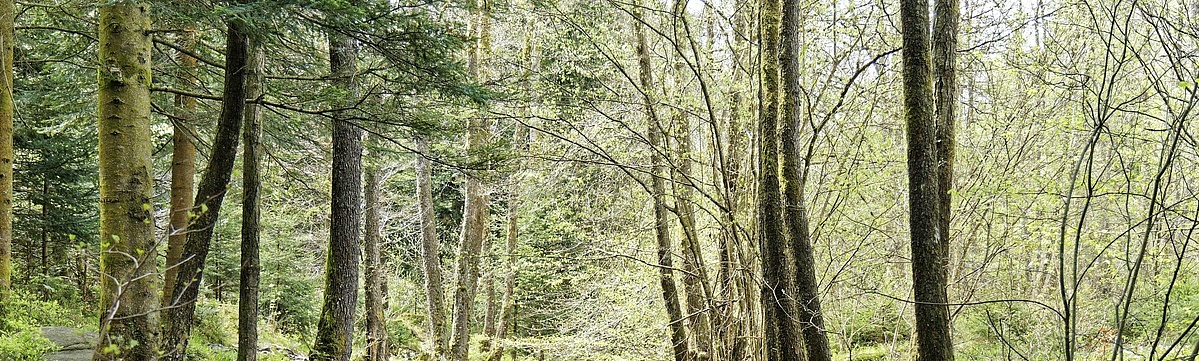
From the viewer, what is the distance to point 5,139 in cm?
461

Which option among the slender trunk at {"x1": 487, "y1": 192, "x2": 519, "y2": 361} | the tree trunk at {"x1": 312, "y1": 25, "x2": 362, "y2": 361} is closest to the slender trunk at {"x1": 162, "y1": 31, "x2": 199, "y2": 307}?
the tree trunk at {"x1": 312, "y1": 25, "x2": 362, "y2": 361}

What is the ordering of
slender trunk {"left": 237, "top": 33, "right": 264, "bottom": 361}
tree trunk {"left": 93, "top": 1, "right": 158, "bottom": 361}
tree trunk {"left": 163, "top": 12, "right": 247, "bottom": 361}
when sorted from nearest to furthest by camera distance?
tree trunk {"left": 93, "top": 1, "right": 158, "bottom": 361} → tree trunk {"left": 163, "top": 12, "right": 247, "bottom": 361} → slender trunk {"left": 237, "top": 33, "right": 264, "bottom": 361}

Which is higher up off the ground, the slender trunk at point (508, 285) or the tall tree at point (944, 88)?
the tall tree at point (944, 88)

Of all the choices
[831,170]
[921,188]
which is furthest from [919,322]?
[831,170]

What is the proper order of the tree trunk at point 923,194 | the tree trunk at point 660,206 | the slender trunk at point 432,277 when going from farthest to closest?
the slender trunk at point 432,277
the tree trunk at point 660,206
the tree trunk at point 923,194

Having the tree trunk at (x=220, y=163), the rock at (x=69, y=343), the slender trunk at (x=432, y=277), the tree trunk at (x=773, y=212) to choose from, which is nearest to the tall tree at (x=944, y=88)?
the tree trunk at (x=773, y=212)

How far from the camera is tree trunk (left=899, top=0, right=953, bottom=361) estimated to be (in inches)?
135

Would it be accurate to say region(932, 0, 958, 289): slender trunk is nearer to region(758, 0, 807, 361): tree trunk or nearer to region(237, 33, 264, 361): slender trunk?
region(758, 0, 807, 361): tree trunk

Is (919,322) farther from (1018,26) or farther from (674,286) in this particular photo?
(674,286)

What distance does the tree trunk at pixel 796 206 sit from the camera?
4312mm

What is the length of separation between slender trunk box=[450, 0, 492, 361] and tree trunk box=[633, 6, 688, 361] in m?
2.75

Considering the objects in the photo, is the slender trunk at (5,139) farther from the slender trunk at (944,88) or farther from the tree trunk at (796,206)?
the slender trunk at (944,88)

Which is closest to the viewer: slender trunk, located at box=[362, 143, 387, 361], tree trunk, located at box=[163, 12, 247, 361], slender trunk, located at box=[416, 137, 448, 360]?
tree trunk, located at box=[163, 12, 247, 361]

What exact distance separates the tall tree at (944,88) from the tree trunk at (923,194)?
25 centimetres
